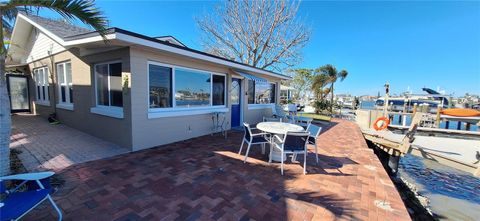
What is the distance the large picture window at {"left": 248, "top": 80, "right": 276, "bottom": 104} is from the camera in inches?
409

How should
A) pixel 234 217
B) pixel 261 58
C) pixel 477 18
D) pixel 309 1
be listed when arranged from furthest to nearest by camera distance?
pixel 261 58
pixel 309 1
pixel 477 18
pixel 234 217

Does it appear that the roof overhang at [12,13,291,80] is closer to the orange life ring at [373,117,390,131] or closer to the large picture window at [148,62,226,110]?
the large picture window at [148,62,226,110]

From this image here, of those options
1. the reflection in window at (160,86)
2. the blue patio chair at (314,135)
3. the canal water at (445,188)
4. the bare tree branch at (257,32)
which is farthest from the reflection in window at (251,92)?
the bare tree branch at (257,32)

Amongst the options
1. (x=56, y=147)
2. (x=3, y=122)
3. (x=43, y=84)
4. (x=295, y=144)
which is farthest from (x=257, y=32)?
(x=3, y=122)

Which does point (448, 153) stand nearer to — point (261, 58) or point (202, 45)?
point (261, 58)

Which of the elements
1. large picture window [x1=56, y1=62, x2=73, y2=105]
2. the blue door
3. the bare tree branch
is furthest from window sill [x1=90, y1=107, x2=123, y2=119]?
the bare tree branch

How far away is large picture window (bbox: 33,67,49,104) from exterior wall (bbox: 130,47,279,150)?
8014 millimetres

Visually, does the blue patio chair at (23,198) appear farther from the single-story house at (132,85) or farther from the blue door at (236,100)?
the blue door at (236,100)

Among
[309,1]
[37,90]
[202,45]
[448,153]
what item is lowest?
[448,153]

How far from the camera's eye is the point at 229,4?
52.1 ft

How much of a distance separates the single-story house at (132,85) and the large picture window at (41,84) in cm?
5

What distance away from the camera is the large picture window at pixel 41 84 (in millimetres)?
9603

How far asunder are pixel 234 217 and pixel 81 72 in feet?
25.0

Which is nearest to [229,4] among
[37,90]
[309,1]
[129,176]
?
[309,1]
